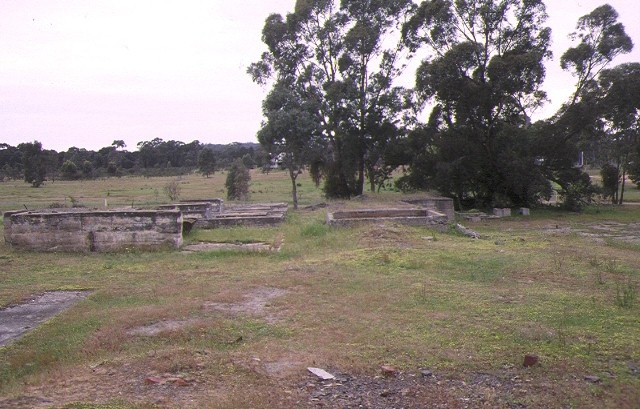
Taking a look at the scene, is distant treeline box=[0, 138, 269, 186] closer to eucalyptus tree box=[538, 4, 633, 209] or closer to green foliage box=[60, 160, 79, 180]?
green foliage box=[60, 160, 79, 180]

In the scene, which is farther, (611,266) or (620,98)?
(620,98)

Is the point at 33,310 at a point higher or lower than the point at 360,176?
lower

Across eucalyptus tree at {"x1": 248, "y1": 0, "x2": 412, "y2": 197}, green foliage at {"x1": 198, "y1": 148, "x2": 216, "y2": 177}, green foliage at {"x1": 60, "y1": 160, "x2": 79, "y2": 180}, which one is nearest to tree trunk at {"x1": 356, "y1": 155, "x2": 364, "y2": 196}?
eucalyptus tree at {"x1": 248, "y1": 0, "x2": 412, "y2": 197}

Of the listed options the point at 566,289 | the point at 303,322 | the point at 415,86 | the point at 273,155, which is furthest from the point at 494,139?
the point at 303,322

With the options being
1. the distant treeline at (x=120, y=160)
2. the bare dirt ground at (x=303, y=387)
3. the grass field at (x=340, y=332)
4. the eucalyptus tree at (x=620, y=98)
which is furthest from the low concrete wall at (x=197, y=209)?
the distant treeline at (x=120, y=160)

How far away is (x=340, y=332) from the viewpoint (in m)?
5.78

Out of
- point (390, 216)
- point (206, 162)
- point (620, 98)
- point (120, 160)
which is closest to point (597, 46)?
point (620, 98)

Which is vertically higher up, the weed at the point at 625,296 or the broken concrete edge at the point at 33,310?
the weed at the point at 625,296

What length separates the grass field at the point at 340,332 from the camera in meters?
4.25

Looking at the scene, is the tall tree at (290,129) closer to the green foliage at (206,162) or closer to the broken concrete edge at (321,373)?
the broken concrete edge at (321,373)

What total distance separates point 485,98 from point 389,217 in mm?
10732

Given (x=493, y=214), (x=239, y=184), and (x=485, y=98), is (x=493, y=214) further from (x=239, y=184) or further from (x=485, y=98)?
(x=239, y=184)

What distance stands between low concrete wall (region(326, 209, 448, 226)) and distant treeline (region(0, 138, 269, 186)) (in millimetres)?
34306

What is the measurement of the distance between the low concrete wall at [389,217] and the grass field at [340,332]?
4.03 meters
